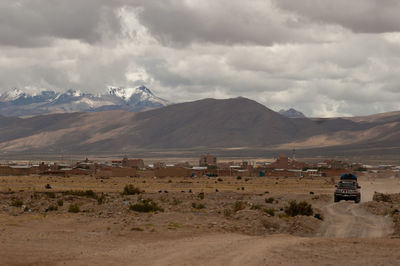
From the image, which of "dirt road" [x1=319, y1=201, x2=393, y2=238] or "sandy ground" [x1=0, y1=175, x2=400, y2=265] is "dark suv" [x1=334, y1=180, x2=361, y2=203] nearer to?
"dirt road" [x1=319, y1=201, x2=393, y2=238]

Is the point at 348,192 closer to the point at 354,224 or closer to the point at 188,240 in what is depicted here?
the point at 354,224

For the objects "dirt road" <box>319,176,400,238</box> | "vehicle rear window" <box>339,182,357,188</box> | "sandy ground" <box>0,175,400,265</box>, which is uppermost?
"vehicle rear window" <box>339,182,357,188</box>

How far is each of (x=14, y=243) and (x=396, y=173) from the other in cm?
13292

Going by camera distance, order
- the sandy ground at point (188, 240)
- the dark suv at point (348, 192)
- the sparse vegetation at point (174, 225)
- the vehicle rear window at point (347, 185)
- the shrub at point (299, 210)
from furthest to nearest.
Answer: the vehicle rear window at point (347, 185)
the dark suv at point (348, 192)
the shrub at point (299, 210)
the sparse vegetation at point (174, 225)
the sandy ground at point (188, 240)

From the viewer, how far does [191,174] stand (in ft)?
398

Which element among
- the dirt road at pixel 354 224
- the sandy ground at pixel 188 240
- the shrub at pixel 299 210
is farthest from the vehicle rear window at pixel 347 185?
the shrub at pixel 299 210

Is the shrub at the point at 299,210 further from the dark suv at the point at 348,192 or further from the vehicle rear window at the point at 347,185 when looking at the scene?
the vehicle rear window at the point at 347,185

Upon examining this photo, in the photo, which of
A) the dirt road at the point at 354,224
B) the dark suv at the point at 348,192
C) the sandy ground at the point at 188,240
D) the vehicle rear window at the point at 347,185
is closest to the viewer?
the sandy ground at the point at 188,240

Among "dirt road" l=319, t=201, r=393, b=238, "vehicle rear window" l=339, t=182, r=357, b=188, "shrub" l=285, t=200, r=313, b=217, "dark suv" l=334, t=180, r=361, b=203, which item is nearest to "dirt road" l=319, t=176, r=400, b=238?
"dirt road" l=319, t=201, r=393, b=238

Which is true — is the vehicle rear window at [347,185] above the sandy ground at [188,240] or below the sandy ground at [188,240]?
above

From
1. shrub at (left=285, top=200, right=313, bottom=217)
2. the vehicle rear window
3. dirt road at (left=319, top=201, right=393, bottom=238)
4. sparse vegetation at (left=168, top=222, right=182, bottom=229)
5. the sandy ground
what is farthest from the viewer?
the vehicle rear window

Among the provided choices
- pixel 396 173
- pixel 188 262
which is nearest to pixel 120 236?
pixel 188 262

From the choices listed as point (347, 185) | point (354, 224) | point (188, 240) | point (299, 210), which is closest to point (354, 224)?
point (354, 224)

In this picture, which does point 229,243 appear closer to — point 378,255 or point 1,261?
point 378,255
